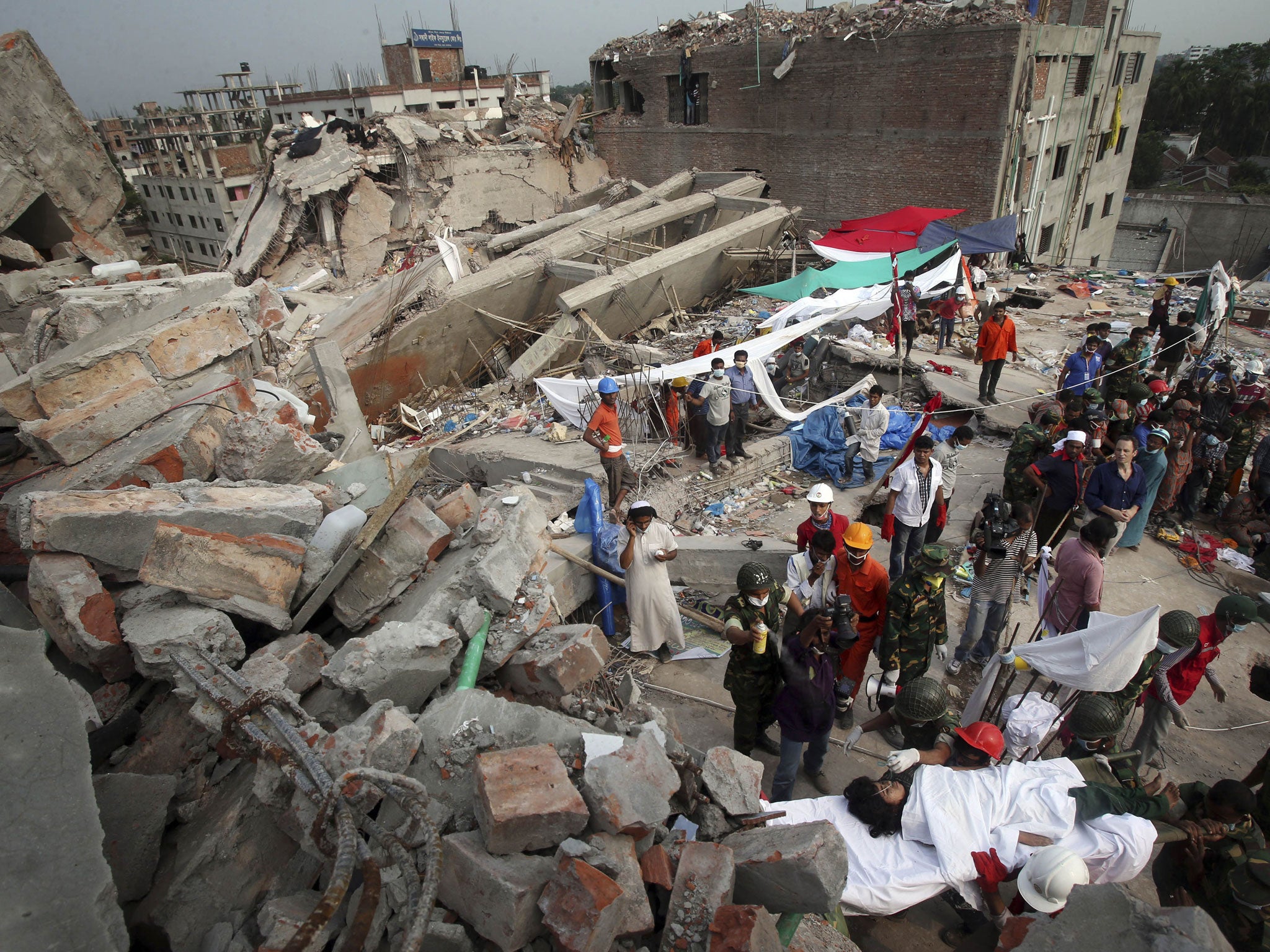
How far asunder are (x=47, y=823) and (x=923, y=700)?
313cm

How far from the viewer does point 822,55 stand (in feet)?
52.4

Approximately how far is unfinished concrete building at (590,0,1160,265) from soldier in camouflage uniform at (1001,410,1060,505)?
11725mm

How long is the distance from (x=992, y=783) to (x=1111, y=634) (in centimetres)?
100

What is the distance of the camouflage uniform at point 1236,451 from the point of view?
5.57 meters

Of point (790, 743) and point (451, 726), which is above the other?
point (451, 726)

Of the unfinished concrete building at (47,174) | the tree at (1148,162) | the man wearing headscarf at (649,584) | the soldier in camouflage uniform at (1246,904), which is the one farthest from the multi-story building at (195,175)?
the tree at (1148,162)

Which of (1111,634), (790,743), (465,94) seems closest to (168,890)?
(790,743)

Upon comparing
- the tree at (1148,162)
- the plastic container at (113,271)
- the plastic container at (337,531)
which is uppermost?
the plastic container at (113,271)

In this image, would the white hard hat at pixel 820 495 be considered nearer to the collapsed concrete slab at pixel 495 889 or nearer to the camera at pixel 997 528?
the camera at pixel 997 528

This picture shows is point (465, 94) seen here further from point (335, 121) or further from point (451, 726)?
point (451, 726)

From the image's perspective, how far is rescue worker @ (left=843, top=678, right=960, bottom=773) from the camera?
2912 millimetres

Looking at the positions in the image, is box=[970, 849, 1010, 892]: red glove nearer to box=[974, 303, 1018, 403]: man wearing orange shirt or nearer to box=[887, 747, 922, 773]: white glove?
box=[887, 747, 922, 773]: white glove

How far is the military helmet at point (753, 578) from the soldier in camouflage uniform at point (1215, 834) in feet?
6.06

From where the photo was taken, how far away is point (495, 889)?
7.20 feet
